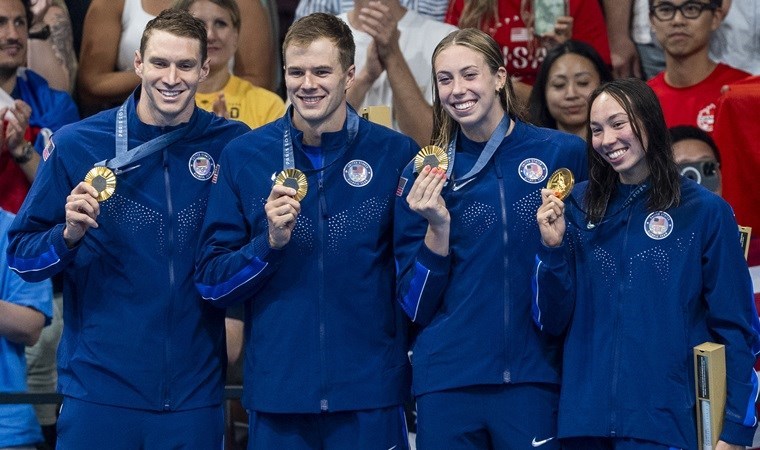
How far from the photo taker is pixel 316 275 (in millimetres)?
4805

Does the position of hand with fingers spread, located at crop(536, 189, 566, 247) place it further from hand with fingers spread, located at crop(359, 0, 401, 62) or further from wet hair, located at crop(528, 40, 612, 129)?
hand with fingers spread, located at crop(359, 0, 401, 62)

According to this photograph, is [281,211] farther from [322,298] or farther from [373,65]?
[373,65]

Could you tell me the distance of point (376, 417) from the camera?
4.81m

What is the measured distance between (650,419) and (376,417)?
98 cm

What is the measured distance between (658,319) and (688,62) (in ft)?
9.68

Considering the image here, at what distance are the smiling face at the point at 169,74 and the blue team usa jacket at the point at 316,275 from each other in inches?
10.1

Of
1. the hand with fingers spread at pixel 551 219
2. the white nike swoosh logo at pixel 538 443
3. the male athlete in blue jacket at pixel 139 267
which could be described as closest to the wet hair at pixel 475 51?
the hand with fingers spread at pixel 551 219

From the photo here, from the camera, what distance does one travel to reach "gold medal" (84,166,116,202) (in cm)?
466

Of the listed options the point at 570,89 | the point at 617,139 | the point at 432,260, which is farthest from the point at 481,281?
the point at 570,89

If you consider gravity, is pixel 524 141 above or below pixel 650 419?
above

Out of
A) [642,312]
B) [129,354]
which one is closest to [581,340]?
[642,312]

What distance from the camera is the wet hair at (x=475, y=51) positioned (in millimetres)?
4840

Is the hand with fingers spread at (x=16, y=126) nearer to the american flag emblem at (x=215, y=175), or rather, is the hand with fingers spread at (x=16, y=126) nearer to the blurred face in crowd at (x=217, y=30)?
the blurred face in crowd at (x=217, y=30)

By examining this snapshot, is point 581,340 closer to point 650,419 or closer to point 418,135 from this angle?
point 650,419
